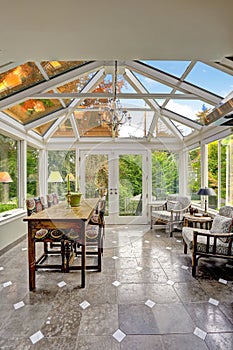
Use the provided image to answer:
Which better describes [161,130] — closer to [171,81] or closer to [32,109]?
[171,81]

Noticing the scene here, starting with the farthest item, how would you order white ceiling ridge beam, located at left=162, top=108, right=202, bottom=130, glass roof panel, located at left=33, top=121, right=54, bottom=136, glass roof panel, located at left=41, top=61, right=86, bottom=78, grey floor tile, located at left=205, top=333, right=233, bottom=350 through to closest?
glass roof panel, located at left=33, top=121, right=54, bottom=136 → white ceiling ridge beam, located at left=162, top=108, right=202, bottom=130 → glass roof panel, located at left=41, top=61, right=86, bottom=78 → grey floor tile, located at left=205, top=333, right=233, bottom=350

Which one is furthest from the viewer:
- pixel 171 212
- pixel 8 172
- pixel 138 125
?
pixel 138 125

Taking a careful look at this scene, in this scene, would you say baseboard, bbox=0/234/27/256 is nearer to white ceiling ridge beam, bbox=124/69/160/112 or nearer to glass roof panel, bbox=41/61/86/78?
glass roof panel, bbox=41/61/86/78

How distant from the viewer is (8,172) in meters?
4.61

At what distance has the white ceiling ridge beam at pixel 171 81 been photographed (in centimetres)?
388

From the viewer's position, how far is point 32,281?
9.05 feet

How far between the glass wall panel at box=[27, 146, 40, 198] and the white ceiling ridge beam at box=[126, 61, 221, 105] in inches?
128

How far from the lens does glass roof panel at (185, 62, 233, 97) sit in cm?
330

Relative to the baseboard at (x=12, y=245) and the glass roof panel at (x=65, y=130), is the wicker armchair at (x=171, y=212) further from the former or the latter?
the baseboard at (x=12, y=245)

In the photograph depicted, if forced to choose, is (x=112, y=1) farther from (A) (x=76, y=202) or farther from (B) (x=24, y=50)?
(A) (x=76, y=202)

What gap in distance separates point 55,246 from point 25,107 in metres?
2.75

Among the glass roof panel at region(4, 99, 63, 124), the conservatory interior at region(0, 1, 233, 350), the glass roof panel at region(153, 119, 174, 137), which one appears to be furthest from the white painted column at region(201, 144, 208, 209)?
the glass roof panel at region(4, 99, 63, 124)

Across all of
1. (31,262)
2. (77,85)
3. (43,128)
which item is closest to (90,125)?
(43,128)

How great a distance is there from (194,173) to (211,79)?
272cm
